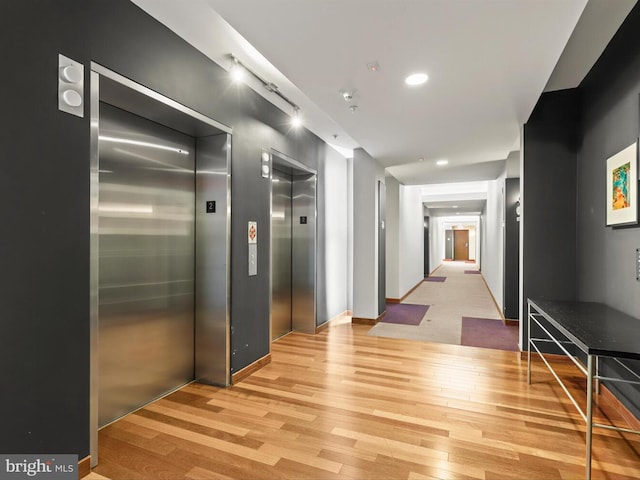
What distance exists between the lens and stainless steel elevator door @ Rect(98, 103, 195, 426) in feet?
8.09

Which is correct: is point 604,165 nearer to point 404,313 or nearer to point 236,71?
point 236,71

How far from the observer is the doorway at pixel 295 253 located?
479 cm

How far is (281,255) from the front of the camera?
4.84m

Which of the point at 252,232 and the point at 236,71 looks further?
the point at 252,232

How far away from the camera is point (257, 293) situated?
3.57m

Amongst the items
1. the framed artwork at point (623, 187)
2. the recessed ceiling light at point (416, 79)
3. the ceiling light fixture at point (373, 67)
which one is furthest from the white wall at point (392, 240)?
the ceiling light fixture at point (373, 67)

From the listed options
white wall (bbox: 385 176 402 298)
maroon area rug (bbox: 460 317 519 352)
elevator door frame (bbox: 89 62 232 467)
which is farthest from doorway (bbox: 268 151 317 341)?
white wall (bbox: 385 176 402 298)

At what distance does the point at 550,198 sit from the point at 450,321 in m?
2.79

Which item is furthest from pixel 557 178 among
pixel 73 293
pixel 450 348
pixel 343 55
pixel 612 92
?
pixel 73 293

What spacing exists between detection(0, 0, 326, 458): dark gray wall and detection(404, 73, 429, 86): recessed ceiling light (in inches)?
80.0

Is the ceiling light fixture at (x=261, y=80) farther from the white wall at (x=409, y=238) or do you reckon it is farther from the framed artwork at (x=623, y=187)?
the white wall at (x=409, y=238)

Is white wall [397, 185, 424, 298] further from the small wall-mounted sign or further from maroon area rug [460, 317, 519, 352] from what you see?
the small wall-mounted sign

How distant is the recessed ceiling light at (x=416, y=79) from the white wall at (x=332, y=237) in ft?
7.70

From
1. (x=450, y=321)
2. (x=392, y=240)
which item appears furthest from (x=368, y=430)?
(x=392, y=240)
